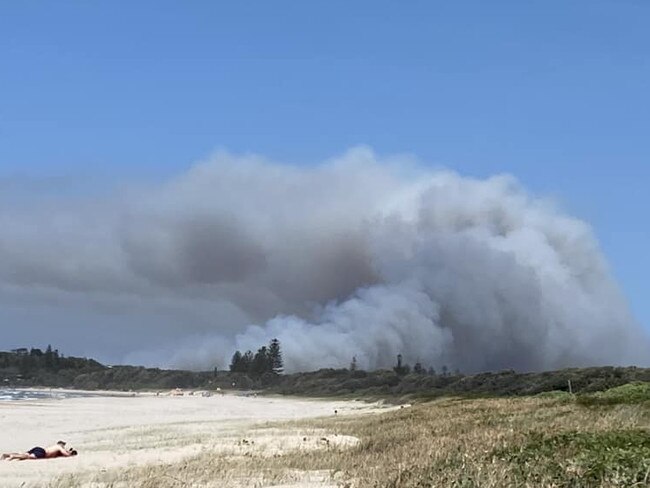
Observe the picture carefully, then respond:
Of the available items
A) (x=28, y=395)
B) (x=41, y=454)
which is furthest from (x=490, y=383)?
(x=41, y=454)

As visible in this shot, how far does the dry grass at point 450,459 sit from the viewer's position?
12633mm

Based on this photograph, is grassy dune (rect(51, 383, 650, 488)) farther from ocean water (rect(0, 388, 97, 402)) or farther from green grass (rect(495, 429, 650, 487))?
ocean water (rect(0, 388, 97, 402))

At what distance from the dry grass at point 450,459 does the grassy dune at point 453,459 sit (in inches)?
0.9

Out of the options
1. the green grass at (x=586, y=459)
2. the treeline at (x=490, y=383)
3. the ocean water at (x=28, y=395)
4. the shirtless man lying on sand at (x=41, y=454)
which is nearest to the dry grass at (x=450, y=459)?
the green grass at (x=586, y=459)

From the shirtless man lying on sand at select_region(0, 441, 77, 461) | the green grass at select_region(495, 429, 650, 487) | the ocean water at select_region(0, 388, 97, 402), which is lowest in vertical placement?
the shirtless man lying on sand at select_region(0, 441, 77, 461)

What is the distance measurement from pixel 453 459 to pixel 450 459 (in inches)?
6.5

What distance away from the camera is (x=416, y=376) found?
17838 centimetres

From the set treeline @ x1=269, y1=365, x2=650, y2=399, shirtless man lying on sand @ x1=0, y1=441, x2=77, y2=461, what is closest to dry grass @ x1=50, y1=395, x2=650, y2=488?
shirtless man lying on sand @ x1=0, y1=441, x2=77, y2=461

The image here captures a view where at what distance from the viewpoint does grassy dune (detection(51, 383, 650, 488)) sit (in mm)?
12633

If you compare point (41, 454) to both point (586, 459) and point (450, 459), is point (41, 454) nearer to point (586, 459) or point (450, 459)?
point (450, 459)

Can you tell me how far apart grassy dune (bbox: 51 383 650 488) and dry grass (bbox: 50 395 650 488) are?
0.02 metres

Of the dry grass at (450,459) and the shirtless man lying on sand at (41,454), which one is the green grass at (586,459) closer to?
the dry grass at (450,459)

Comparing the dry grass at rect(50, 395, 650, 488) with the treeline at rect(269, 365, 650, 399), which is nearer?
the dry grass at rect(50, 395, 650, 488)

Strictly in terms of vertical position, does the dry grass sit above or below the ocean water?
below
